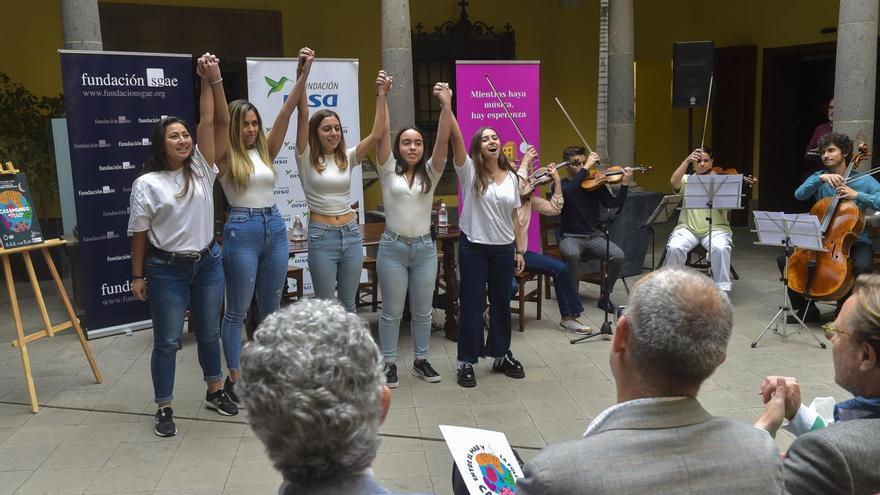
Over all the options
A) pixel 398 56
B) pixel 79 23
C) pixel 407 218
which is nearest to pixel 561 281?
pixel 407 218

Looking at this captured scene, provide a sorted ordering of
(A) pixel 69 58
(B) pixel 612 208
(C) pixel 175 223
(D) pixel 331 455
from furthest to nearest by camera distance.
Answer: (B) pixel 612 208, (A) pixel 69 58, (C) pixel 175 223, (D) pixel 331 455

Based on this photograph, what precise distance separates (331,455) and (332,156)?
3.49 meters

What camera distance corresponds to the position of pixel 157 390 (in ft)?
13.7

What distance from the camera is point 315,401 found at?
1263 millimetres

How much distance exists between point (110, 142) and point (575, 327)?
3.72 meters

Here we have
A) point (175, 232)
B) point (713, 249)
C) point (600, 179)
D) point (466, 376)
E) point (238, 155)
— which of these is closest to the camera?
point (175, 232)

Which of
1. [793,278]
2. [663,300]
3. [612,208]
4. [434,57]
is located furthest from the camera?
[434,57]

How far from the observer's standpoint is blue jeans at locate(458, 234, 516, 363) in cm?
476

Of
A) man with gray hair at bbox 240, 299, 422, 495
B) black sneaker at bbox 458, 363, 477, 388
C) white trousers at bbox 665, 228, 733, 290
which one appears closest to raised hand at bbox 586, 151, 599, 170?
white trousers at bbox 665, 228, 733, 290

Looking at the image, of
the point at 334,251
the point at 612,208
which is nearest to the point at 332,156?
the point at 334,251

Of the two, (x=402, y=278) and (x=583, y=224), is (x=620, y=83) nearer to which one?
(x=583, y=224)

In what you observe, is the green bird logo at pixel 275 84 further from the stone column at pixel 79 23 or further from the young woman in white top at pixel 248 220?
Answer: the young woman in white top at pixel 248 220

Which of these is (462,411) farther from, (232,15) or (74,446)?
(232,15)

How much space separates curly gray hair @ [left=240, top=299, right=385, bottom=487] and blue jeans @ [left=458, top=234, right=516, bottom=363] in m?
3.42
